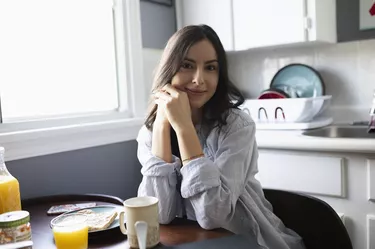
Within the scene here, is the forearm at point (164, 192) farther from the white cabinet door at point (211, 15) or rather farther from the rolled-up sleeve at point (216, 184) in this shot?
the white cabinet door at point (211, 15)

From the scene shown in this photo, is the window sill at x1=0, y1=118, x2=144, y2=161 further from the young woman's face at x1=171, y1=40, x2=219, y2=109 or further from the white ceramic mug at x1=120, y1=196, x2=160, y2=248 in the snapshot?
the white ceramic mug at x1=120, y1=196, x2=160, y2=248

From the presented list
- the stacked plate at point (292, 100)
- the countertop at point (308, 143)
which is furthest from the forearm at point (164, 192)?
the stacked plate at point (292, 100)

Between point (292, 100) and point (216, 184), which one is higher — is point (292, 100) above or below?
above

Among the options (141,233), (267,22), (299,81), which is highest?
(267,22)

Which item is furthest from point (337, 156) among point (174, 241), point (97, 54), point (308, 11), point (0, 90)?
point (0, 90)

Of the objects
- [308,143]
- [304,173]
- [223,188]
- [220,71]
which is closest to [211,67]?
[220,71]

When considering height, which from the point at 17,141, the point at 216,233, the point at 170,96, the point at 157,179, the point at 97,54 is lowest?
the point at 216,233

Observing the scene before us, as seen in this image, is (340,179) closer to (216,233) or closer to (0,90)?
(216,233)

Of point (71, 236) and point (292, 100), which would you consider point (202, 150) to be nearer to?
point (71, 236)

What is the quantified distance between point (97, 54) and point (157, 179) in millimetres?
1133

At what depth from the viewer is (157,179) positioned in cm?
113

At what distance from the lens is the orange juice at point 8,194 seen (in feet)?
3.43

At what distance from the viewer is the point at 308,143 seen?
65.8 inches

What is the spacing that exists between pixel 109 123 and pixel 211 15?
918 mm
